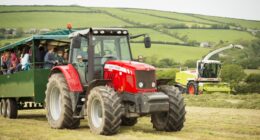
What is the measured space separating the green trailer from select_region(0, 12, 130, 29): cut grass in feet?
141

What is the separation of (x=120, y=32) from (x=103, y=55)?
792 mm

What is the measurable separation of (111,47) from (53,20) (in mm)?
53498

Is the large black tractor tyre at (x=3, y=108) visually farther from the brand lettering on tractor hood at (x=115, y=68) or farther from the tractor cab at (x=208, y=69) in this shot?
the tractor cab at (x=208, y=69)

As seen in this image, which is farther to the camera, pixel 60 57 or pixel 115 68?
pixel 60 57

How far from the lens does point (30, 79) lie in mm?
15930

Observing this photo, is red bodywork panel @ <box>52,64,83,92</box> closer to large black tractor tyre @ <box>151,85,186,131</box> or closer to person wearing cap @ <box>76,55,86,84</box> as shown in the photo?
person wearing cap @ <box>76,55,86,84</box>

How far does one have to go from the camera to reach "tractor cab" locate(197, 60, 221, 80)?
3512 cm

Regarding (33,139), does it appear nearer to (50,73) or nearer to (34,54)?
(50,73)

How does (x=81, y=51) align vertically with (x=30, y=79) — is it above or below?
above

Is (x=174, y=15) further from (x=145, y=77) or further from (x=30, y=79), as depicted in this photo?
(x=145, y=77)

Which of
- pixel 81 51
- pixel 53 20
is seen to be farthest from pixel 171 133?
pixel 53 20

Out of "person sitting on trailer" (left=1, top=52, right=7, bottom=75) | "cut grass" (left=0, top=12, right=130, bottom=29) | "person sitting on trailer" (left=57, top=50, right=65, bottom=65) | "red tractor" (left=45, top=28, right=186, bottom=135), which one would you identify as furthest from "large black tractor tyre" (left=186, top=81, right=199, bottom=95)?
"cut grass" (left=0, top=12, right=130, bottom=29)

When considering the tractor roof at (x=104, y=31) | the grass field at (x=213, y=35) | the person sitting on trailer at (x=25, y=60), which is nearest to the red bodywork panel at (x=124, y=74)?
the tractor roof at (x=104, y=31)

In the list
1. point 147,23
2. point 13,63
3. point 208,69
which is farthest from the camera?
point 147,23
